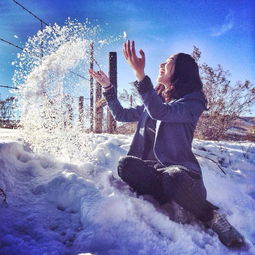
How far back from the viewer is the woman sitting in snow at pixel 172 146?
2.10m

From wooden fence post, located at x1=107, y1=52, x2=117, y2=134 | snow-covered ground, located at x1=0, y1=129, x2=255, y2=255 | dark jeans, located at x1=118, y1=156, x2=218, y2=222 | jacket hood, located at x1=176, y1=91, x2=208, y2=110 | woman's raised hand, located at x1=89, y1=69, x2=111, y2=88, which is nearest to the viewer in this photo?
snow-covered ground, located at x1=0, y1=129, x2=255, y2=255

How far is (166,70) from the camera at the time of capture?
8.29 ft

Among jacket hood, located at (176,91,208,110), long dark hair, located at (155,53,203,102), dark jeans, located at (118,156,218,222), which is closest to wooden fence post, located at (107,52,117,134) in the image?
long dark hair, located at (155,53,203,102)

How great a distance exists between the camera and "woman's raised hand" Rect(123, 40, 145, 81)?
2168 mm

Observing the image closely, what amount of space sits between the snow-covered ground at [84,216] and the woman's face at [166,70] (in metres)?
1.04

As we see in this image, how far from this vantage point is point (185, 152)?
237 cm

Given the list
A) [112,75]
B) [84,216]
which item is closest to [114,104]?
[84,216]

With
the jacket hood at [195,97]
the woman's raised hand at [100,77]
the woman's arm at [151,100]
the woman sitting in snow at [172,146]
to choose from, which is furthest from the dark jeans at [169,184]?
the woman's raised hand at [100,77]

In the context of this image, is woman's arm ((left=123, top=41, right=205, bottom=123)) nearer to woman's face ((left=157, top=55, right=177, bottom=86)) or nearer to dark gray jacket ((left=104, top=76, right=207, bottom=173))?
dark gray jacket ((left=104, top=76, right=207, bottom=173))

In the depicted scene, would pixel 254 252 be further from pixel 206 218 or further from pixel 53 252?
pixel 53 252

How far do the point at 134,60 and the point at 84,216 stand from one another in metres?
1.25

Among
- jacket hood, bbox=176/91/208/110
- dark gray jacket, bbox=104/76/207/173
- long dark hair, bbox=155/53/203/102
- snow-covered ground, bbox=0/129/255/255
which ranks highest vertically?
long dark hair, bbox=155/53/203/102

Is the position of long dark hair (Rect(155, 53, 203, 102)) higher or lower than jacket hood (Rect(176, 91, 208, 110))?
higher

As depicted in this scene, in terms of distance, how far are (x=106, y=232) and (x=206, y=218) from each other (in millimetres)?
919
